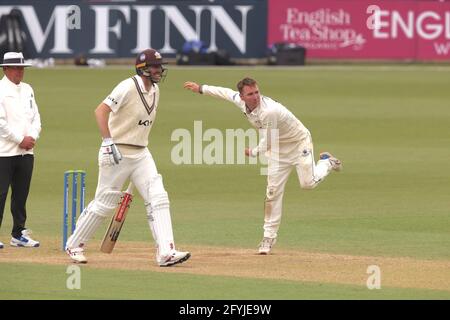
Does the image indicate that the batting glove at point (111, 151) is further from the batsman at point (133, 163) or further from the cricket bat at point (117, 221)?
the cricket bat at point (117, 221)

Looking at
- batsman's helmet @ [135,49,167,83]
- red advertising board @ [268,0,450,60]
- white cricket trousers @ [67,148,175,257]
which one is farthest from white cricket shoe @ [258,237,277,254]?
red advertising board @ [268,0,450,60]

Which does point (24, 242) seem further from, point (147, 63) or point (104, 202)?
point (147, 63)

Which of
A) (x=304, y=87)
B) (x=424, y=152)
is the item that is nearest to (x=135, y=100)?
(x=424, y=152)

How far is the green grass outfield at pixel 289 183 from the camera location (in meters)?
10.8

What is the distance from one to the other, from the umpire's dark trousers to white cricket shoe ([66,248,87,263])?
129cm

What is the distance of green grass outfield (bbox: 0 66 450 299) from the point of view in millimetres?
10750

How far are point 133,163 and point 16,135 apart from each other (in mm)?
1499

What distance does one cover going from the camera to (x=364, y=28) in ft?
127

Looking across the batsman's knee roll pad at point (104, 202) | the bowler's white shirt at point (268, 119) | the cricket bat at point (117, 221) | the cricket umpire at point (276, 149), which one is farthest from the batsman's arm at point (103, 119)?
the bowler's white shirt at point (268, 119)

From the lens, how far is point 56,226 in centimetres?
1473

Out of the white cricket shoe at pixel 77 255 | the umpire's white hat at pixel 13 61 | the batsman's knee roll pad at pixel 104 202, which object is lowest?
the white cricket shoe at pixel 77 255

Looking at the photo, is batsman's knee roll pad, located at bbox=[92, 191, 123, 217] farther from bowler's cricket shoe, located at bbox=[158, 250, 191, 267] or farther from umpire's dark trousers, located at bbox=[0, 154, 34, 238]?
umpire's dark trousers, located at bbox=[0, 154, 34, 238]

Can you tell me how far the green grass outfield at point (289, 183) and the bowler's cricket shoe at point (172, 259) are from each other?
311mm
